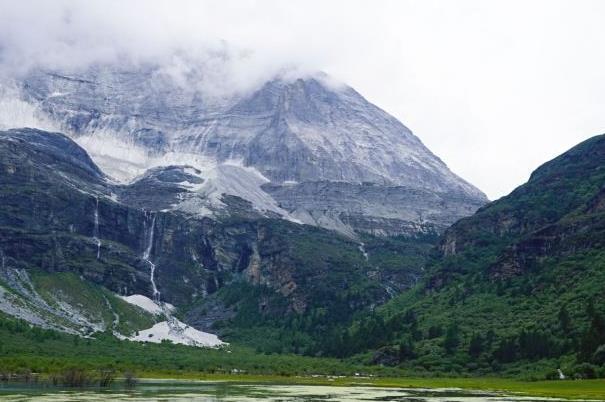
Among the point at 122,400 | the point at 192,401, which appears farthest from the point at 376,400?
the point at 122,400

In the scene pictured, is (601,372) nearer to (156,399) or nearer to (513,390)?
(513,390)

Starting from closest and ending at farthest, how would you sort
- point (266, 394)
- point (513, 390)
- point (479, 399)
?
point (479, 399) → point (266, 394) → point (513, 390)

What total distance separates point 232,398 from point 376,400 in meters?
27.0

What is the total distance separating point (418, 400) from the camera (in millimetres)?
154500

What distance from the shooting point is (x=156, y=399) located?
146750 millimetres

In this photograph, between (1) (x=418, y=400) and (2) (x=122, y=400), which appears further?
(1) (x=418, y=400)

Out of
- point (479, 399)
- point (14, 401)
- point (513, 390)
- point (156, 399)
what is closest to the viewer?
point (14, 401)

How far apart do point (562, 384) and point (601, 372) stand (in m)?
11.9

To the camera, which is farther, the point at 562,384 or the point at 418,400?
the point at 562,384

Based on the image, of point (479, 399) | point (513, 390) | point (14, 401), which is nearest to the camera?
point (14, 401)

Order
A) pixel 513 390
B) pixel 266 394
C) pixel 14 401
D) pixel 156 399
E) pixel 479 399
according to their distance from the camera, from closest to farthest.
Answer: pixel 14 401
pixel 156 399
pixel 479 399
pixel 266 394
pixel 513 390

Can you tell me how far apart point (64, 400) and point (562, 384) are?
115m

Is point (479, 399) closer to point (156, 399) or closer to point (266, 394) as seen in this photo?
point (266, 394)

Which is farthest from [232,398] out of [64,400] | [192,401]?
[64,400]
